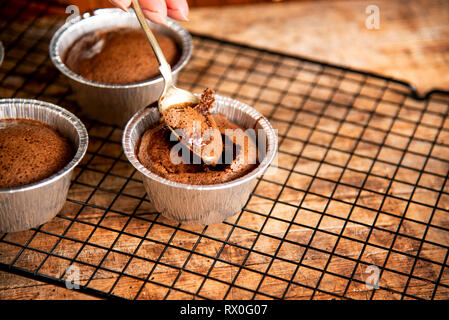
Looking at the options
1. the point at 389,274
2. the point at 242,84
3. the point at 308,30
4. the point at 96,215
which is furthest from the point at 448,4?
the point at 96,215

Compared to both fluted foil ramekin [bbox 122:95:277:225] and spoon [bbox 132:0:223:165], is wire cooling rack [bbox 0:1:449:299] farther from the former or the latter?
spoon [bbox 132:0:223:165]

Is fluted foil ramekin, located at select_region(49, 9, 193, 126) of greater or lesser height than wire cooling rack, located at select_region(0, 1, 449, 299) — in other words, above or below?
above

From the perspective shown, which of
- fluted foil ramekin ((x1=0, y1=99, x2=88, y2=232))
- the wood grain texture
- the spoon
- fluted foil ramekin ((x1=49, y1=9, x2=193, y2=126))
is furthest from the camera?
the wood grain texture

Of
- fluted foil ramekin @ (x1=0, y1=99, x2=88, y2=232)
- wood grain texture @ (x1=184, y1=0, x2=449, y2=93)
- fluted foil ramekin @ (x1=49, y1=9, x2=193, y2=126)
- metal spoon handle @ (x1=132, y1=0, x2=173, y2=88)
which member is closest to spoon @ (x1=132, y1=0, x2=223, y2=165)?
metal spoon handle @ (x1=132, y1=0, x2=173, y2=88)

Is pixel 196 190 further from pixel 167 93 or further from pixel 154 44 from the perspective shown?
pixel 154 44

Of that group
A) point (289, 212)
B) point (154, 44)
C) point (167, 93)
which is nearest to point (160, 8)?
point (154, 44)

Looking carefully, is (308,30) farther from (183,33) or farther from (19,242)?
(19,242)

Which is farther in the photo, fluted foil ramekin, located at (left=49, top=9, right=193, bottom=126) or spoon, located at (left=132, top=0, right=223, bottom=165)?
fluted foil ramekin, located at (left=49, top=9, right=193, bottom=126)
